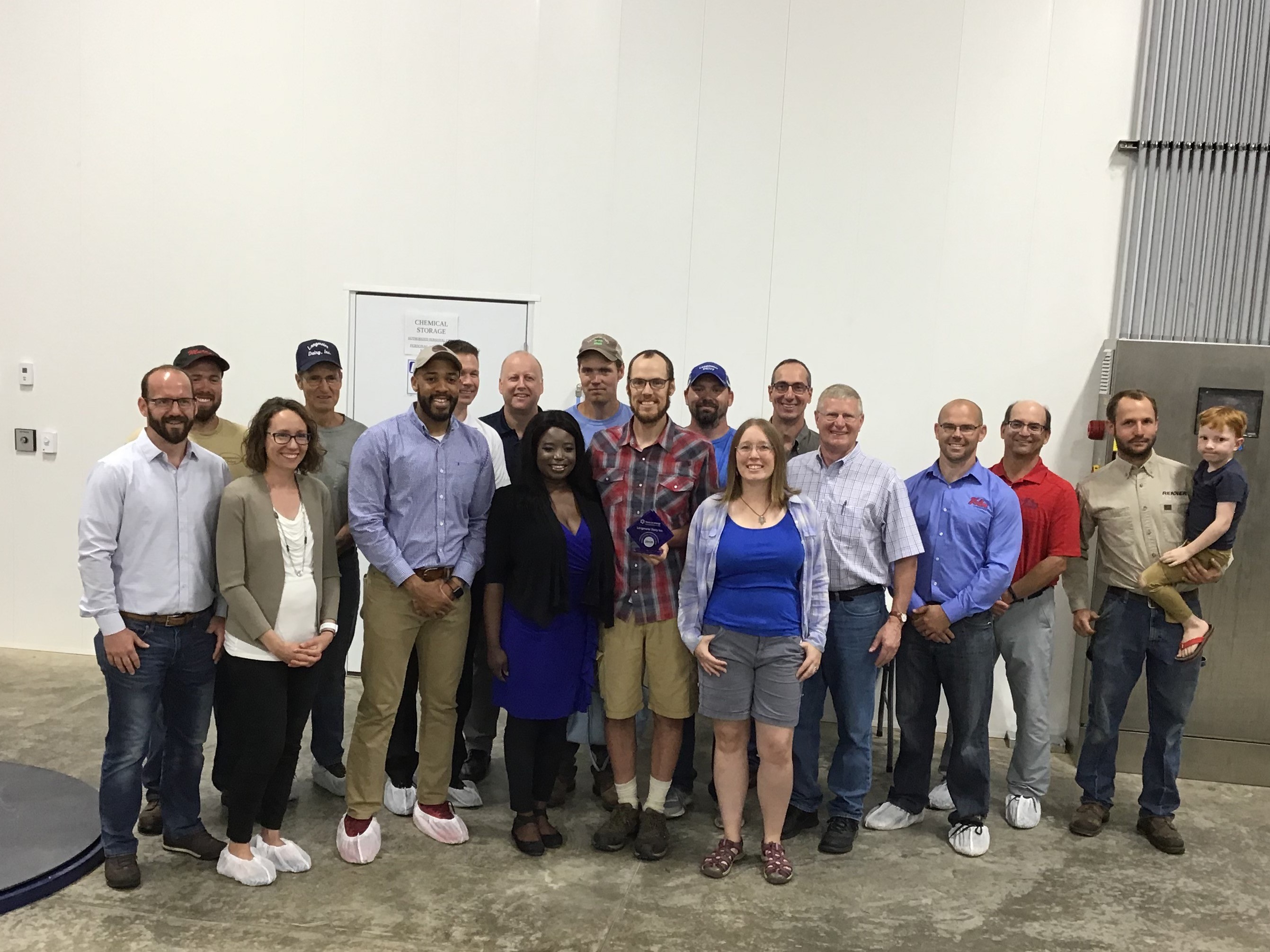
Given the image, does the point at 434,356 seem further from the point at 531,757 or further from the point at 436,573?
the point at 531,757

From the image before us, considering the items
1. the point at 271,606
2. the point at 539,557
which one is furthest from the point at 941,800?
the point at 271,606

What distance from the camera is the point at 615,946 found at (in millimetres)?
2893

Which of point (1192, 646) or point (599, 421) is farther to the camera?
point (599, 421)

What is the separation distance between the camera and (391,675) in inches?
132

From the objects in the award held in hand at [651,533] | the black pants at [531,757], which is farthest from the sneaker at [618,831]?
the award held in hand at [651,533]

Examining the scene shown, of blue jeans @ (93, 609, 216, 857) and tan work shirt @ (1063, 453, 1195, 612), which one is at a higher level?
tan work shirt @ (1063, 453, 1195, 612)

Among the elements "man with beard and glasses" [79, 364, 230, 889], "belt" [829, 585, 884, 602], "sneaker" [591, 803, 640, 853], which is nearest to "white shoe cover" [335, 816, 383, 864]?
"man with beard and glasses" [79, 364, 230, 889]

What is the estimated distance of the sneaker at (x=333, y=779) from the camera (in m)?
3.88

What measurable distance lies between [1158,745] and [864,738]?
1.21 meters

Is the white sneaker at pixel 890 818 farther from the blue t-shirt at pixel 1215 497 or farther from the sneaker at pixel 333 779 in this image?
the sneaker at pixel 333 779

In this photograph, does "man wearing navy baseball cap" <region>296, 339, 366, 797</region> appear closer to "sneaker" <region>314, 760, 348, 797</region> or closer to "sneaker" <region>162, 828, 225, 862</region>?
"sneaker" <region>314, 760, 348, 797</region>

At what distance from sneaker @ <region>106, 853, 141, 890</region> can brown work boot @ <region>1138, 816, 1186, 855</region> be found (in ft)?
12.2

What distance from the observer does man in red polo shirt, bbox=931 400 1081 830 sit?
12.3ft

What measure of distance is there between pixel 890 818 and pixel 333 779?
7.40 feet
